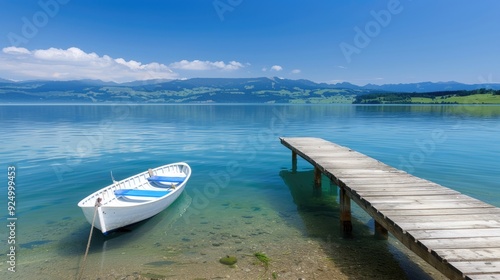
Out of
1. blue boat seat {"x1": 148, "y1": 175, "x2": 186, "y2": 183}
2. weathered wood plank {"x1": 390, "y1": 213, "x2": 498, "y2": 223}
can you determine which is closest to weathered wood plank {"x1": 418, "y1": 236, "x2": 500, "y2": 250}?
weathered wood plank {"x1": 390, "y1": 213, "x2": 498, "y2": 223}

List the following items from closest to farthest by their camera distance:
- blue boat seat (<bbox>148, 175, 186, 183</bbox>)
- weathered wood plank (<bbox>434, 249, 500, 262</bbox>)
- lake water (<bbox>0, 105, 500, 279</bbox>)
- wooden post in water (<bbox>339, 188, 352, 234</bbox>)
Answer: weathered wood plank (<bbox>434, 249, 500, 262</bbox>), lake water (<bbox>0, 105, 500, 279</bbox>), wooden post in water (<bbox>339, 188, 352, 234</bbox>), blue boat seat (<bbox>148, 175, 186, 183</bbox>)

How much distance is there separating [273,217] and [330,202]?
3.89 metres

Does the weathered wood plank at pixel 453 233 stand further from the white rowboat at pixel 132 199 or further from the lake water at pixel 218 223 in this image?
the white rowboat at pixel 132 199

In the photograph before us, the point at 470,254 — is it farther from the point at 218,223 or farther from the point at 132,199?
the point at 132,199

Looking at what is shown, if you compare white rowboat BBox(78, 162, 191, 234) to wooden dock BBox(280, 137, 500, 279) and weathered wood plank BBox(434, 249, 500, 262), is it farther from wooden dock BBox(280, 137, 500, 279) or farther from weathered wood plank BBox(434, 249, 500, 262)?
weathered wood plank BBox(434, 249, 500, 262)

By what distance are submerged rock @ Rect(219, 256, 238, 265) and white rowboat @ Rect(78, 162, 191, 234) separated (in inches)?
155

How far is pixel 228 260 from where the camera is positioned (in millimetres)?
9789

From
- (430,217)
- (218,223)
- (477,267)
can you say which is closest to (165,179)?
(218,223)

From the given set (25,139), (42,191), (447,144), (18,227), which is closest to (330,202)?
(18,227)

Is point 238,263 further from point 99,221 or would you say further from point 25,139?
point 25,139

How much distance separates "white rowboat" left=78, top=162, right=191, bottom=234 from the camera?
10633mm

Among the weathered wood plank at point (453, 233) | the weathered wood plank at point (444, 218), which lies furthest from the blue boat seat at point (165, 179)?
the weathered wood plank at point (453, 233)

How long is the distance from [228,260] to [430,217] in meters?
6.01

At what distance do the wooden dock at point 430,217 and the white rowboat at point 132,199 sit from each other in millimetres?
7575
